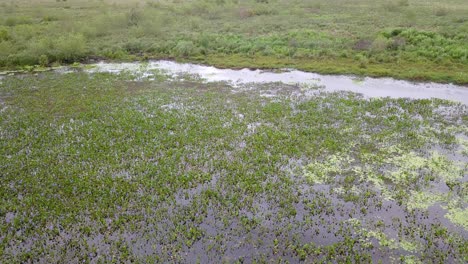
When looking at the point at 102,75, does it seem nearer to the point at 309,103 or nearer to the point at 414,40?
the point at 309,103

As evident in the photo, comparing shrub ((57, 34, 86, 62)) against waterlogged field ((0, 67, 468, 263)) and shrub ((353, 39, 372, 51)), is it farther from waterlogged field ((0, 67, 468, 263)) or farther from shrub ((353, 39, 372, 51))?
shrub ((353, 39, 372, 51))

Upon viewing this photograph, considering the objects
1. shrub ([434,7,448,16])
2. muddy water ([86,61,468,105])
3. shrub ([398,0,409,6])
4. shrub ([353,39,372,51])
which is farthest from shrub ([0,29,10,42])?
shrub ([434,7,448,16])

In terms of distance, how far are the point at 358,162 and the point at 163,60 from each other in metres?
25.9

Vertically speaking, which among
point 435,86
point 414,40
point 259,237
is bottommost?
point 259,237

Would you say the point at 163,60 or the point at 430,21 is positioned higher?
the point at 430,21

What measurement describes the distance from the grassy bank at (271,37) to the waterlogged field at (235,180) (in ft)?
30.6

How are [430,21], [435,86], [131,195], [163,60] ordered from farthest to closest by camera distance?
1. [430,21]
2. [163,60]
3. [435,86]
4. [131,195]

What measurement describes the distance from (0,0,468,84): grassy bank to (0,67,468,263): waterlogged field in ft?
30.6

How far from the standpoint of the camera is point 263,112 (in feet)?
74.0

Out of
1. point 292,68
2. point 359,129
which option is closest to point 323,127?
point 359,129

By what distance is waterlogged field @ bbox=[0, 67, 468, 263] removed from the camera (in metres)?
12.2

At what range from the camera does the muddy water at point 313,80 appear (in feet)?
82.4

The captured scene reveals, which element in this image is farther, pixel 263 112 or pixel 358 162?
pixel 263 112

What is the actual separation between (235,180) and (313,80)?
16110 mm
